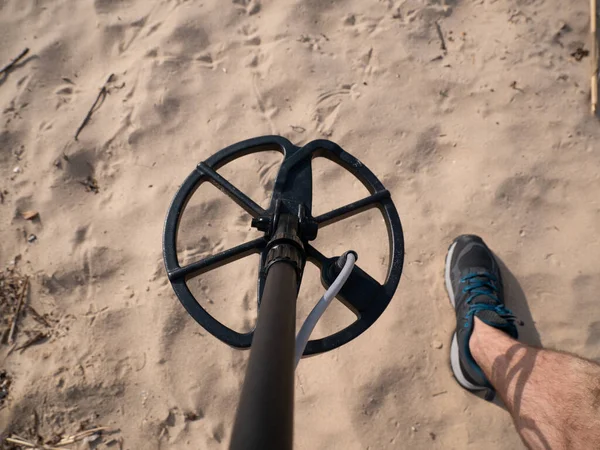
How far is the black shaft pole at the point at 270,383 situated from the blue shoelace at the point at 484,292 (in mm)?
1004

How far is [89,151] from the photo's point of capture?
189 cm

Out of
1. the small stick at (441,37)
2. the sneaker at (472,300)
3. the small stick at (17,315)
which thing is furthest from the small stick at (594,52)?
the small stick at (17,315)

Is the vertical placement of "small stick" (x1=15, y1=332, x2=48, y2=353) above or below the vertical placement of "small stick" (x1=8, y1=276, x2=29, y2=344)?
below

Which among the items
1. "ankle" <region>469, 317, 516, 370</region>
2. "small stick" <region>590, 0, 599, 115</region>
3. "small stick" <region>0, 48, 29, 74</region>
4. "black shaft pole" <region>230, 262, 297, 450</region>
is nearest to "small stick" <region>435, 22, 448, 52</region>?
"small stick" <region>590, 0, 599, 115</region>

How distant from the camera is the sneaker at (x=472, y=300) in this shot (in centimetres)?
142

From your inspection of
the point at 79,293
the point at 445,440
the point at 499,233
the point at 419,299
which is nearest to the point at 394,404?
the point at 445,440

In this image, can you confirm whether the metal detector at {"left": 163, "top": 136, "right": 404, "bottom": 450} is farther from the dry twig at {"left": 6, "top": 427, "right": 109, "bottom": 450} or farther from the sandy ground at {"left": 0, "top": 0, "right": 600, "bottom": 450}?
the dry twig at {"left": 6, "top": 427, "right": 109, "bottom": 450}

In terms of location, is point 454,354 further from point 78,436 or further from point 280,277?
point 78,436

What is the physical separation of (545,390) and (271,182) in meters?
1.16

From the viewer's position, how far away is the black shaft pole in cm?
45

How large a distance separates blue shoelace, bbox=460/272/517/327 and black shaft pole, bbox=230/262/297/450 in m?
1.00

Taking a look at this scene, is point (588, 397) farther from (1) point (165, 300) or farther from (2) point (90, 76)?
(2) point (90, 76)

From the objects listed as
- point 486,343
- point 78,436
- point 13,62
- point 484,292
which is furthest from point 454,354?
point 13,62

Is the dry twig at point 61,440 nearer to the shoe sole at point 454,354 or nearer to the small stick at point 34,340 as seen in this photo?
the small stick at point 34,340
